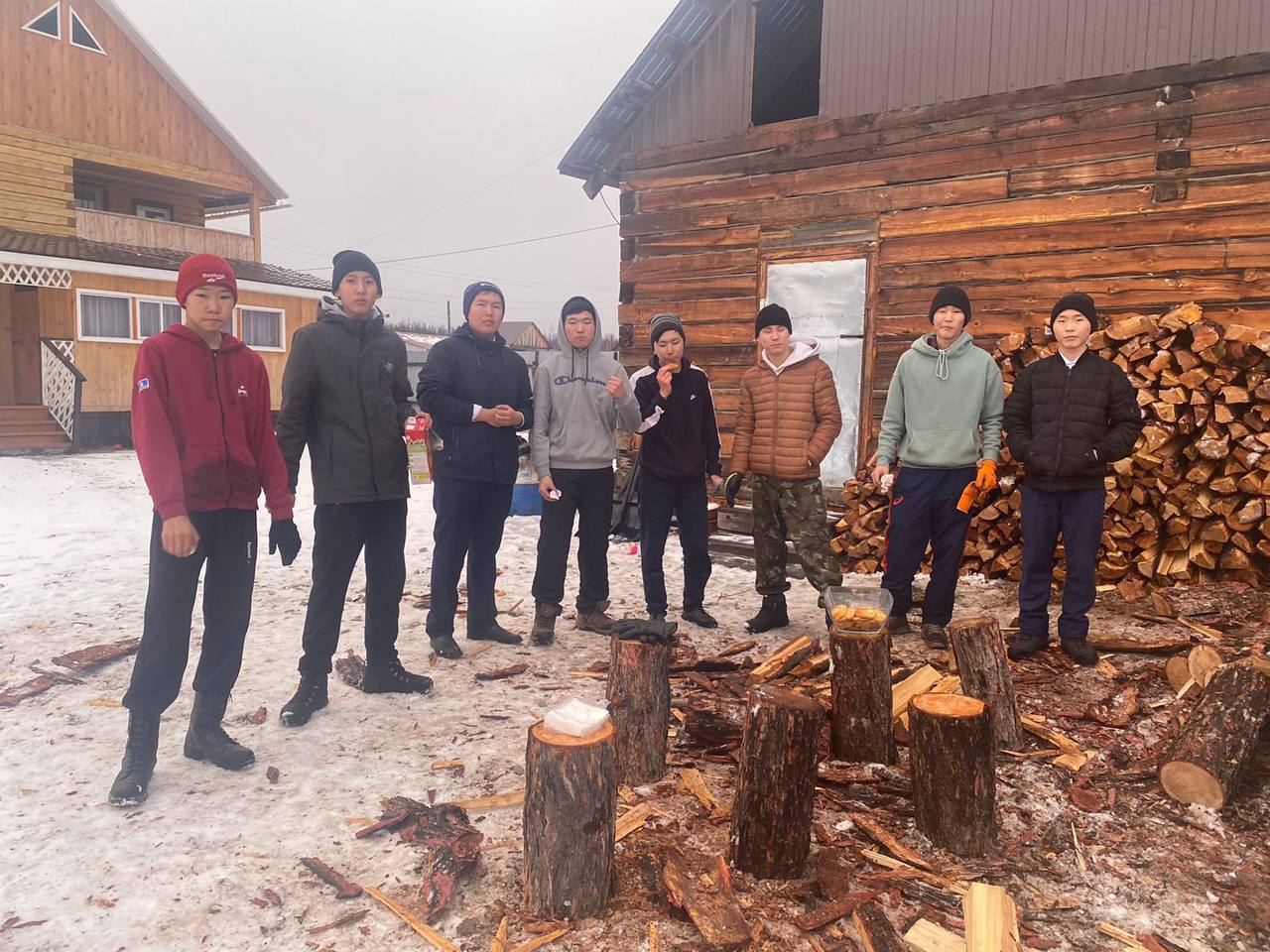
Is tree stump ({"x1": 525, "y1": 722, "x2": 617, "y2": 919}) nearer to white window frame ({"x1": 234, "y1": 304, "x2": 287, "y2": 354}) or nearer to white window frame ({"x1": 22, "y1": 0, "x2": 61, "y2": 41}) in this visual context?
white window frame ({"x1": 234, "y1": 304, "x2": 287, "y2": 354})

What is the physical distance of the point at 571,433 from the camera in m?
5.47

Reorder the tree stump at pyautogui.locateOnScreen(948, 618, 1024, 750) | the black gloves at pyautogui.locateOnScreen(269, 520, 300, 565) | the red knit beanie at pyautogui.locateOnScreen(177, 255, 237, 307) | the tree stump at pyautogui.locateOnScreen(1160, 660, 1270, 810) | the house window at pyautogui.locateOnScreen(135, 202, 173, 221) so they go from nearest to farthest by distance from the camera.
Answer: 1. the tree stump at pyautogui.locateOnScreen(1160, 660, 1270, 810)
2. the red knit beanie at pyautogui.locateOnScreen(177, 255, 237, 307)
3. the tree stump at pyautogui.locateOnScreen(948, 618, 1024, 750)
4. the black gloves at pyautogui.locateOnScreen(269, 520, 300, 565)
5. the house window at pyautogui.locateOnScreen(135, 202, 173, 221)

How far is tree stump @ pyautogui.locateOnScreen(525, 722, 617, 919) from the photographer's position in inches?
102

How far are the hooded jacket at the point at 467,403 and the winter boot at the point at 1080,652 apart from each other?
3680 mm

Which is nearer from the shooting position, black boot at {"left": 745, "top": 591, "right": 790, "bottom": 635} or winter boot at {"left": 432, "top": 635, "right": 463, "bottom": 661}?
winter boot at {"left": 432, "top": 635, "right": 463, "bottom": 661}

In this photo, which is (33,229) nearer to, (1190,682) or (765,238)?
(765,238)

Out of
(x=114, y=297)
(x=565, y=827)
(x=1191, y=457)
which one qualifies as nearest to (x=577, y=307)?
(x=565, y=827)

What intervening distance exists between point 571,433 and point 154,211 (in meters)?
21.2

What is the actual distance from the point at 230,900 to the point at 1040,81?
8581 mm

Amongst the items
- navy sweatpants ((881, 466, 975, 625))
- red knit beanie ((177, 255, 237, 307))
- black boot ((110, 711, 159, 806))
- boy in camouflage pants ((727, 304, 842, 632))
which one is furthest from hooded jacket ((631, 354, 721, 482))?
black boot ((110, 711, 159, 806))

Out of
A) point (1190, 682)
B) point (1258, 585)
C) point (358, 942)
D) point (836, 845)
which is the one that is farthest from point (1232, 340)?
point (358, 942)

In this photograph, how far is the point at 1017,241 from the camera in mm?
7426

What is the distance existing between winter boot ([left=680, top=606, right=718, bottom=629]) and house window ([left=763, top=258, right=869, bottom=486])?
3288mm

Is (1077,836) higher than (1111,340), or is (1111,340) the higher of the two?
(1111,340)
